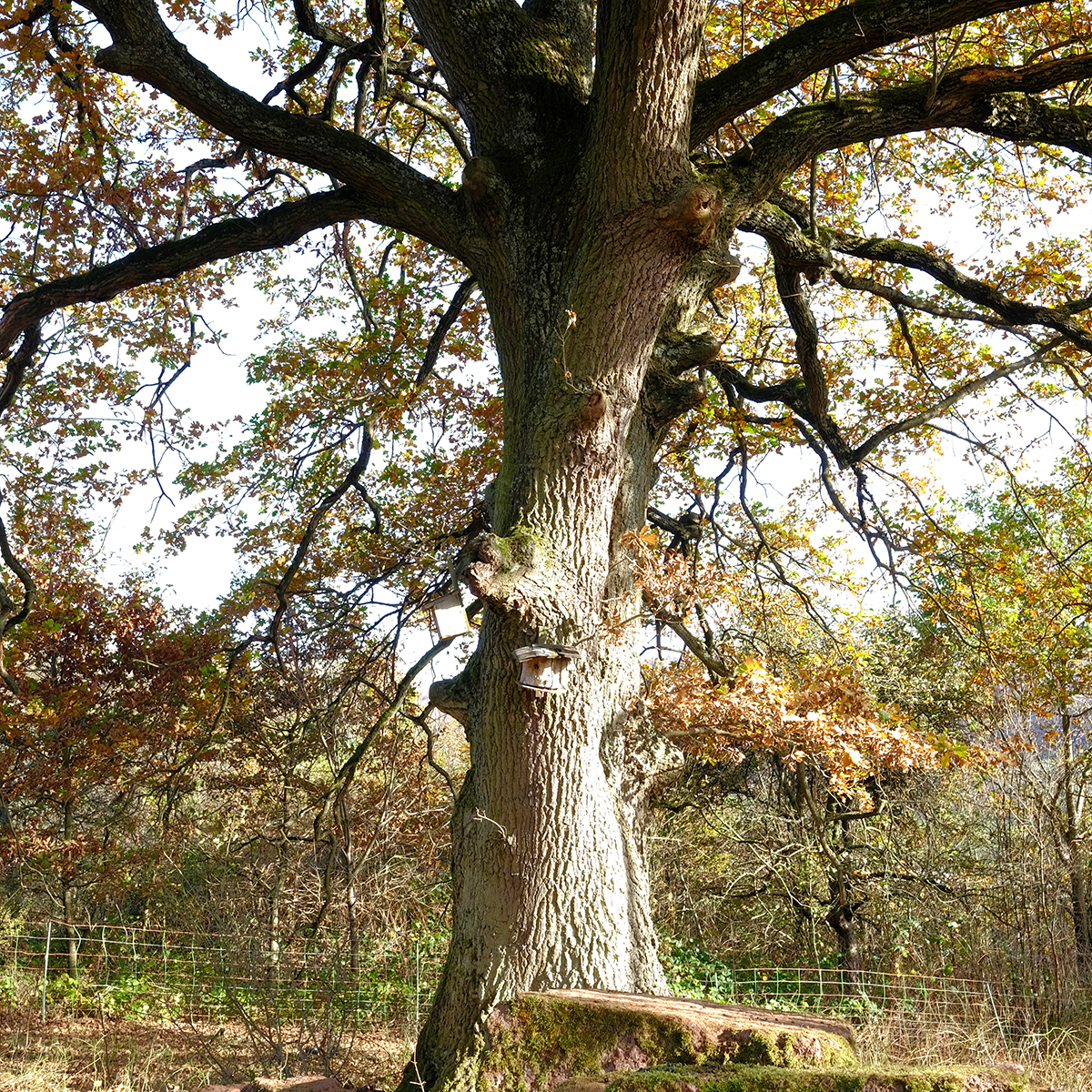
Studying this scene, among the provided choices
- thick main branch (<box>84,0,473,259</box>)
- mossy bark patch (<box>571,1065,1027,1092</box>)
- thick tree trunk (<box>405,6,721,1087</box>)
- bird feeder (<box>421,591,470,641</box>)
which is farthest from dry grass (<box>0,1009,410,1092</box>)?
thick main branch (<box>84,0,473,259</box>)

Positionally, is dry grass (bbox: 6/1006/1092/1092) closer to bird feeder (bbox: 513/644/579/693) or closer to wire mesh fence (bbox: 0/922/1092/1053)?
wire mesh fence (bbox: 0/922/1092/1053)

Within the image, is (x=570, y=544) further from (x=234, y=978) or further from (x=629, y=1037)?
(x=234, y=978)

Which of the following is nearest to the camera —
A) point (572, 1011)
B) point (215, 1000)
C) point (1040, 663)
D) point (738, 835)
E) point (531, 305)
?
point (572, 1011)

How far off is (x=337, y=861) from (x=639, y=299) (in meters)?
4.79

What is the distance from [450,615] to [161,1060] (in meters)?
4.02

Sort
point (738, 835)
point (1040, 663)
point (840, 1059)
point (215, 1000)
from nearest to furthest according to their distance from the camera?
point (840, 1059), point (215, 1000), point (1040, 663), point (738, 835)

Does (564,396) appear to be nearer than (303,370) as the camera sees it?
Yes

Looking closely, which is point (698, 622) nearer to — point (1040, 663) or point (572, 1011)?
point (1040, 663)

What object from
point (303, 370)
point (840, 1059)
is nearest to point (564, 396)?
point (840, 1059)

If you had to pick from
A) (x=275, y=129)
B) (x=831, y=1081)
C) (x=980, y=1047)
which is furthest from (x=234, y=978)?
(x=275, y=129)

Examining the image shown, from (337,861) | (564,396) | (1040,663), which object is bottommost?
(337,861)

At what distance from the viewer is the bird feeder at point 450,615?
4.43 meters

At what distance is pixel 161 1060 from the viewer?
20.1ft

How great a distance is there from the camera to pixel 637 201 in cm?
477
